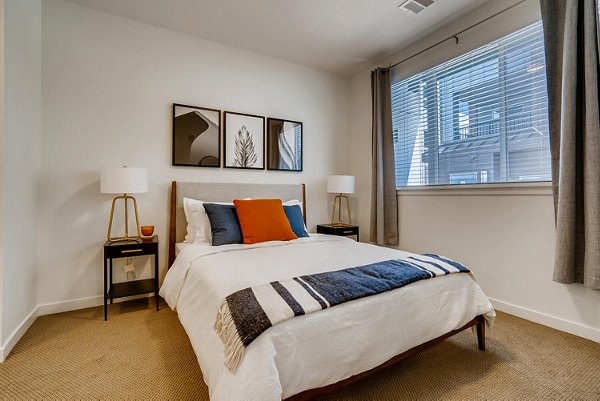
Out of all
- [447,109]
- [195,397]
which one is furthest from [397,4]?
[195,397]

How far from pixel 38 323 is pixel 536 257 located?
4.16 meters

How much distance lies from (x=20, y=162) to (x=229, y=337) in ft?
7.06

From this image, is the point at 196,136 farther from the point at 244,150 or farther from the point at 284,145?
the point at 284,145

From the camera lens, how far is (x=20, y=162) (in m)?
2.01

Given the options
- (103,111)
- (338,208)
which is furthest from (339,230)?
(103,111)

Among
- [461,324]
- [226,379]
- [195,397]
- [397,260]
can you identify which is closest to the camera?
[226,379]

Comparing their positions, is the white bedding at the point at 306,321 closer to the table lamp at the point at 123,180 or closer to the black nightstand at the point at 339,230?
the table lamp at the point at 123,180

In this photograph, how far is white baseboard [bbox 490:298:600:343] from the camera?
199cm

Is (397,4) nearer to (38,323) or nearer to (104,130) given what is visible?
(104,130)

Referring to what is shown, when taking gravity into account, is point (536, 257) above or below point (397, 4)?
below

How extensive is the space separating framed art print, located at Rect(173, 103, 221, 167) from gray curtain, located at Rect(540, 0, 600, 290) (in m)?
3.07

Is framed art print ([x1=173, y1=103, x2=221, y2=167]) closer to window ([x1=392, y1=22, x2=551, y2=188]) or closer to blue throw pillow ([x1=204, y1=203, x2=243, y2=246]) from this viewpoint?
blue throw pillow ([x1=204, y1=203, x2=243, y2=246])

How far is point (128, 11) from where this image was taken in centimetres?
262

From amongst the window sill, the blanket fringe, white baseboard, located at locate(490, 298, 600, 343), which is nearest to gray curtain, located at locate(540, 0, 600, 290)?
the window sill
